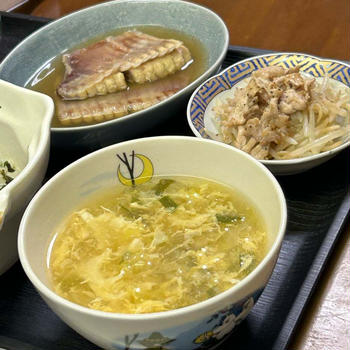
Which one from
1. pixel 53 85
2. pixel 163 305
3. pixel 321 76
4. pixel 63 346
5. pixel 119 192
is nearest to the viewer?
pixel 163 305

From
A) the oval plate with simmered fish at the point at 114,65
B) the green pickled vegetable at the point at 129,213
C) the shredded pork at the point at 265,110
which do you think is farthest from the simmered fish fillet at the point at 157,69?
the green pickled vegetable at the point at 129,213

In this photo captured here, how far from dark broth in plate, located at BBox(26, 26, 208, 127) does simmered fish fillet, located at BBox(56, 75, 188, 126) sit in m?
0.05

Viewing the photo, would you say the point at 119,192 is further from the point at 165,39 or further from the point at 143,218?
the point at 165,39

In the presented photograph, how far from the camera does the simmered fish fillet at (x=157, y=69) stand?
192cm

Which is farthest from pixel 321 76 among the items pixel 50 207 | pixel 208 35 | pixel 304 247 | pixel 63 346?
pixel 63 346

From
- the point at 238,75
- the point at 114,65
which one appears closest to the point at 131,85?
the point at 114,65

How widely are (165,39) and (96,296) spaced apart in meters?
1.19

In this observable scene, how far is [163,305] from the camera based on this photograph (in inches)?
42.1

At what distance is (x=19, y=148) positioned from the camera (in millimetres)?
1506

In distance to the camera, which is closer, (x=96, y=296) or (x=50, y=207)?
(x=96, y=296)

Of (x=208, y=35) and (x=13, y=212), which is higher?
(x=13, y=212)

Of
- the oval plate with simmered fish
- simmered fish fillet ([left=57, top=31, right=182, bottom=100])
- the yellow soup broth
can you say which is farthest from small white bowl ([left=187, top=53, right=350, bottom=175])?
the yellow soup broth

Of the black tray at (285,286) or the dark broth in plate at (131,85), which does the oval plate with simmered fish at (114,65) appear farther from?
the black tray at (285,286)

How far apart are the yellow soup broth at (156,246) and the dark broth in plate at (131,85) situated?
71 cm
